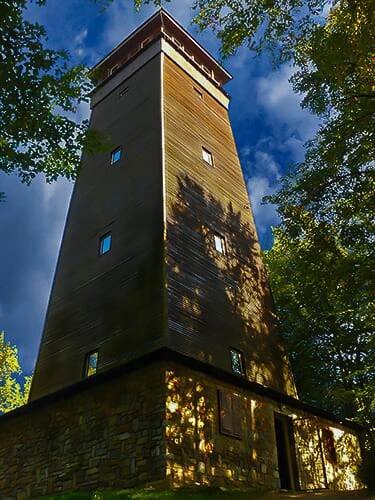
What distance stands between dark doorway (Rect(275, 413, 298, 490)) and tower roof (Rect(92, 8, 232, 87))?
15666 mm

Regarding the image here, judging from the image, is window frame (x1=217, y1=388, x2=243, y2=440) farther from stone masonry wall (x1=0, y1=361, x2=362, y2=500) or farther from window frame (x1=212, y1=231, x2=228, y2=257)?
window frame (x1=212, y1=231, x2=228, y2=257)

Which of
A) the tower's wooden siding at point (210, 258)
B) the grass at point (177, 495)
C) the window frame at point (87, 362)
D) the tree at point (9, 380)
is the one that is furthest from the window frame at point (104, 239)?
the tree at point (9, 380)

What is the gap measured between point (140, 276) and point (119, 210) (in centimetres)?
333

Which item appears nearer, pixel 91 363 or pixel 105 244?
pixel 91 363

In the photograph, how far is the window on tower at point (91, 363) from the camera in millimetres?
12750

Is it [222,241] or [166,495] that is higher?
[222,241]

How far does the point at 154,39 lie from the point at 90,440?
655 inches

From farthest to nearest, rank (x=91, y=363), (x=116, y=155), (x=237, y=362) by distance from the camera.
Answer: (x=116, y=155), (x=237, y=362), (x=91, y=363)

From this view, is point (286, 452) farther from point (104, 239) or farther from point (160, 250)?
point (104, 239)

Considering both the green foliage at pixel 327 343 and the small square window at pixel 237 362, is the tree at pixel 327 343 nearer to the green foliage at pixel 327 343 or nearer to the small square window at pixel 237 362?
the green foliage at pixel 327 343

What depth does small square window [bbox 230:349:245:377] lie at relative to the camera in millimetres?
13094

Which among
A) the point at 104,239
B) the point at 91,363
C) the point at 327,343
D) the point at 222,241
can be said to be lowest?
the point at 91,363

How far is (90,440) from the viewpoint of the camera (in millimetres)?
11094

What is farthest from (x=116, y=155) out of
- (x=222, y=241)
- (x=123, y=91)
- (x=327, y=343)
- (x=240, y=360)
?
(x=327, y=343)
